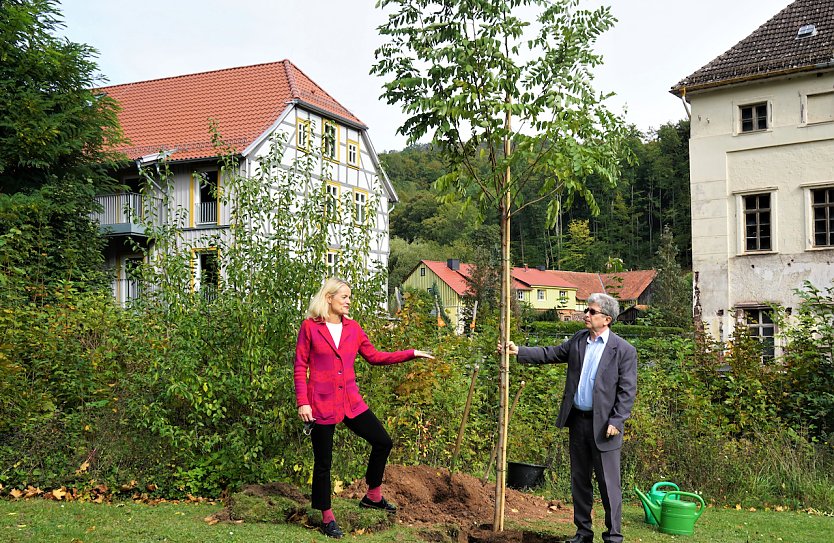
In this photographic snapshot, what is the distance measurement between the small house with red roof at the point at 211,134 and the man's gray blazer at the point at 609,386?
1863 cm

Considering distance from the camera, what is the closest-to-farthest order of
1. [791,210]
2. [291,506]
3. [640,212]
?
1. [291,506]
2. [791,210]
3. [640,212]

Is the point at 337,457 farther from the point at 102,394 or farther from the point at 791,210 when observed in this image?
the point at 791,210

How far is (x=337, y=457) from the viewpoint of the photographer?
7.08 m

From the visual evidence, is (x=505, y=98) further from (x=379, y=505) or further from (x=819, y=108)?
(x=819, y=108)

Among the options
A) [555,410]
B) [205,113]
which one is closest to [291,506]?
[555,410]

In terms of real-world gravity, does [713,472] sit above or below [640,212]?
below

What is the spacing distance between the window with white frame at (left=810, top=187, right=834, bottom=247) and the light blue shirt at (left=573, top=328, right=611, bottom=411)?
60.1 feet

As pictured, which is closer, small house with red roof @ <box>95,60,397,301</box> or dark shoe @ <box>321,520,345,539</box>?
dark shoe @ <box>321,520,345,539</box>

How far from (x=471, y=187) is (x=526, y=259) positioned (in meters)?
79.0

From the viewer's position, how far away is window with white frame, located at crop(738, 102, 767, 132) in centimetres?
2189

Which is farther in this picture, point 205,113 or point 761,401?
point 205,113

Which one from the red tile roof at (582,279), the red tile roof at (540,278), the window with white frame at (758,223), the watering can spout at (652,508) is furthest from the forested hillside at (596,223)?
the watering can spout at (652,508)

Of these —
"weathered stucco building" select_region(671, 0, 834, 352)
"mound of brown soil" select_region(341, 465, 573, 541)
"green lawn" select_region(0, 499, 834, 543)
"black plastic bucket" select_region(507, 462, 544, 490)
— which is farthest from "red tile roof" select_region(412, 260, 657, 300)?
"green lawn" select_region(0, 499, 834, 543)

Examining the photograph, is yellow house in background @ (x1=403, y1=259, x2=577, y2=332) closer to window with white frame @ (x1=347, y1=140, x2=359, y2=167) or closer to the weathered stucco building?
window with white frame @ (x1=347, y1=140, x2=359, y2=167)
